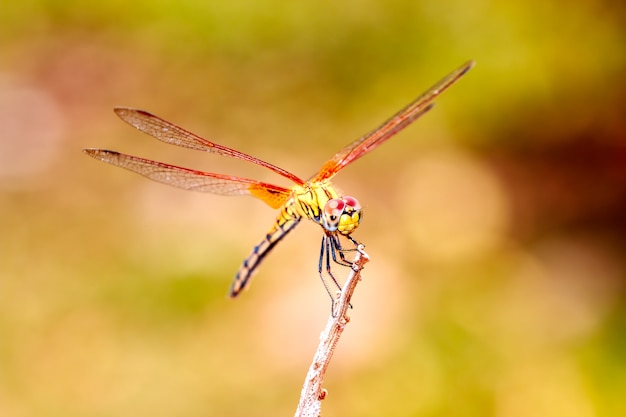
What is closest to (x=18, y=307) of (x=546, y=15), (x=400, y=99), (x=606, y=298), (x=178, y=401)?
(x=178, y=401)

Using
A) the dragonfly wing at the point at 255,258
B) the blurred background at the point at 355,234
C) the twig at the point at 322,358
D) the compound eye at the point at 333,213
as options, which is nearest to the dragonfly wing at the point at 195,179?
the dragonfly wing at the point at 255,258

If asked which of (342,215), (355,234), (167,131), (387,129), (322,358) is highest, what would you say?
(355,234)

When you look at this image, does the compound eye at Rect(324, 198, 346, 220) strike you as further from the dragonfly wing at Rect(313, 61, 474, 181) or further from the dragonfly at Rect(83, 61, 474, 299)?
the dragonfly wing at Rect(313, 61, 474, 181)

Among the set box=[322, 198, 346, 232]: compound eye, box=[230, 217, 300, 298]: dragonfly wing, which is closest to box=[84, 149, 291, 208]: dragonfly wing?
box=[230, 217, 300, 298]: dragonfly wing

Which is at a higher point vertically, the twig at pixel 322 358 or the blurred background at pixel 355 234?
the blurred background at pixel 355 234

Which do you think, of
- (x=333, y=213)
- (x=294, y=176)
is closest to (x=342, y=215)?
(x=333, y=213)

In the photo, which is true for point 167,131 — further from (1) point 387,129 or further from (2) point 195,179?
(1) point 387,129

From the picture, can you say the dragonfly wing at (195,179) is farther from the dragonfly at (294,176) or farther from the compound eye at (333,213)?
the compound eye at (333,213)

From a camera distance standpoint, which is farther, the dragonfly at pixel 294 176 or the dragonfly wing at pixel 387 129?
the dragonfly wing at pixel 387 129
